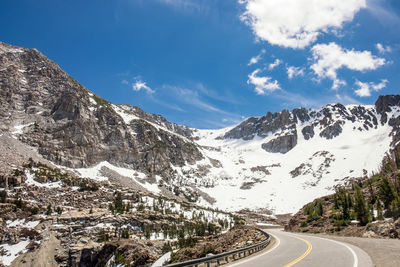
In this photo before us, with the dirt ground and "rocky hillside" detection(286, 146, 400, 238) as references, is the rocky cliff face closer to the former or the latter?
the dirt ground

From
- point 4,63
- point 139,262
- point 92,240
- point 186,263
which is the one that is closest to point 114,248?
point 139,262

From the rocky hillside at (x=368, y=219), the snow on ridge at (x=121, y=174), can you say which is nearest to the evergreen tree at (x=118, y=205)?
the snow on ridge at (x=121, y=174)

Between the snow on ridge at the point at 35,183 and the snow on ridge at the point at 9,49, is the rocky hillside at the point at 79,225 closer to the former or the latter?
the snow on ridge at the point at 35,183

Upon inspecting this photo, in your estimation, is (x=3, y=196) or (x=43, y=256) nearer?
(x=43, y=256)

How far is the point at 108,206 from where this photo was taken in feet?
285

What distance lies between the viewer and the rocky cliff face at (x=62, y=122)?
13112cm

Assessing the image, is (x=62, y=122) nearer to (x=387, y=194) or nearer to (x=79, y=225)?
(x=79, y=225)

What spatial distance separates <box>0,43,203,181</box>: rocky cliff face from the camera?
131m

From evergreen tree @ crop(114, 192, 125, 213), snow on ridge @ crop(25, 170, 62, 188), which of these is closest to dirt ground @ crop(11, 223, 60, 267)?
evergreen tree @ crop(114, 192, 125, 213)

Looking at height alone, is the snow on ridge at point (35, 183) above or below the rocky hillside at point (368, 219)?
above

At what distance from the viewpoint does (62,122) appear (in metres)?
144

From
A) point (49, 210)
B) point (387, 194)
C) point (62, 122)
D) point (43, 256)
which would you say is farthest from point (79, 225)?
point (62, 122)

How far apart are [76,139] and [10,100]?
4211 cm

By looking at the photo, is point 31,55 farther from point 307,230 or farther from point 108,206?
point 307,230
